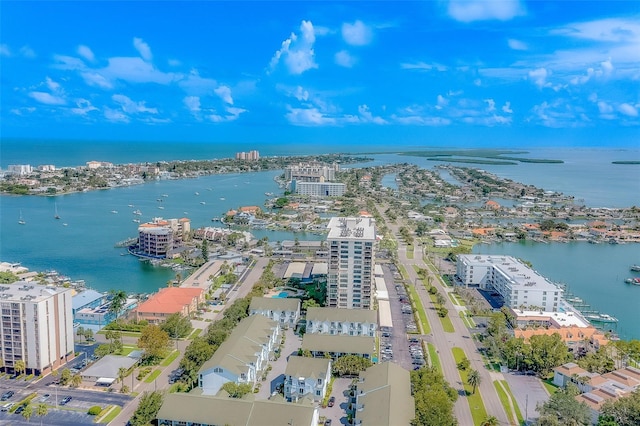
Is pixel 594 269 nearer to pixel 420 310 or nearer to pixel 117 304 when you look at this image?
pixel 420 310

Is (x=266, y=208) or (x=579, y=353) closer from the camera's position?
(x=579, y=353)

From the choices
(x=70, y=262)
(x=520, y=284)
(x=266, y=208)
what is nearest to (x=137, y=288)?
(x=70, y=262)

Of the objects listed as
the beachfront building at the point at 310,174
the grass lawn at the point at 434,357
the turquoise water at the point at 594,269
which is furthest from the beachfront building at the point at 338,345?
the beachfront building at the point at 310,174

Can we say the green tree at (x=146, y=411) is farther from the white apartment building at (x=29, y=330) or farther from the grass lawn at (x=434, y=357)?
the grass lawn at (x=434, y=357)

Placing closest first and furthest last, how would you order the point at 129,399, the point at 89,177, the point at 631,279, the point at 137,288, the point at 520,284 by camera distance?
the point at 129,399, the point at 520,284, the point at 137,288, the point at 631,279, the point at 89,177

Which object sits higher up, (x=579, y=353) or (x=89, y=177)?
(x=89, y=177)

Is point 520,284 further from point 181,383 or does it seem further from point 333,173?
point 333,173
